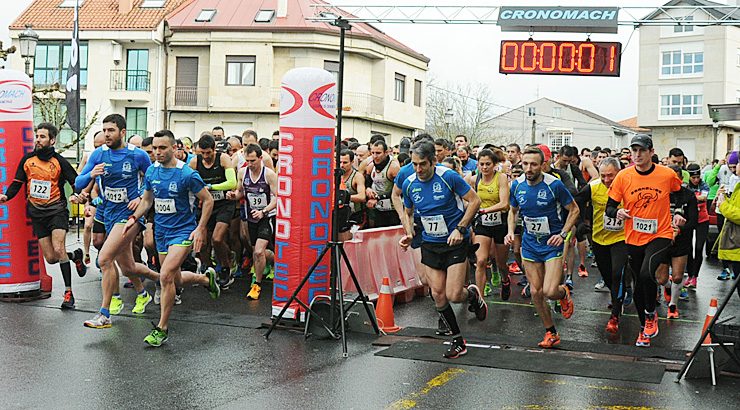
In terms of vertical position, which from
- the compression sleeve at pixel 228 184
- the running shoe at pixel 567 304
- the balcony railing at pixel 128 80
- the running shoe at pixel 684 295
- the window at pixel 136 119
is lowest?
the running shoe at pixel 684 295

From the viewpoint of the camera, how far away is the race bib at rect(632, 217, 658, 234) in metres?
9.13

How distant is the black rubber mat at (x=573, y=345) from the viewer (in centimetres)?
865

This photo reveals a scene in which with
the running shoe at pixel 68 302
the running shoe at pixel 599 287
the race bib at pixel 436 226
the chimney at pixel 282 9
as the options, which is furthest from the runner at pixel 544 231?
the chimney at pixel 282 9

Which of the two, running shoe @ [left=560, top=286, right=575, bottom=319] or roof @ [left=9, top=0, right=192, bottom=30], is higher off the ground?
roof @ [left=9, top=0, right=192, bottom=30]

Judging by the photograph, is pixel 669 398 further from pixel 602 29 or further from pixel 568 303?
pixel 602 29

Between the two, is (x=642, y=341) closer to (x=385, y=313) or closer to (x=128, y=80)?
(x=385, y=313)

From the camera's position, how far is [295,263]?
9.88 metres

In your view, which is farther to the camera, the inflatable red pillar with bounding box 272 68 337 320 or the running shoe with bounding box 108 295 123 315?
the running shoe with bounding box 108 295 123 315

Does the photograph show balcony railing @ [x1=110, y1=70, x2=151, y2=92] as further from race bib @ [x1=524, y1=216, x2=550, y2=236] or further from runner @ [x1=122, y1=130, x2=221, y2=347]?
race bib @ [x1=524, y1=216, x2=550, y2=236]

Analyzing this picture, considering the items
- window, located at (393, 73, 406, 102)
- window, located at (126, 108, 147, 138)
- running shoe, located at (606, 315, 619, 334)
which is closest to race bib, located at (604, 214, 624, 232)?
running shoe, located at (606, 315, 619, 334)

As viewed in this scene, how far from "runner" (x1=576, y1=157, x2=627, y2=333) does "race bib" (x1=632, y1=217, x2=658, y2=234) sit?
41 cm

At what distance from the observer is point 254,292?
12.0 meters

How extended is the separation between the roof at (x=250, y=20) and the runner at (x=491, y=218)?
31.2 meters

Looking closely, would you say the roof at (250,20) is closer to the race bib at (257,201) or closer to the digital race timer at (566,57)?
the digital race timer at (566,57)
